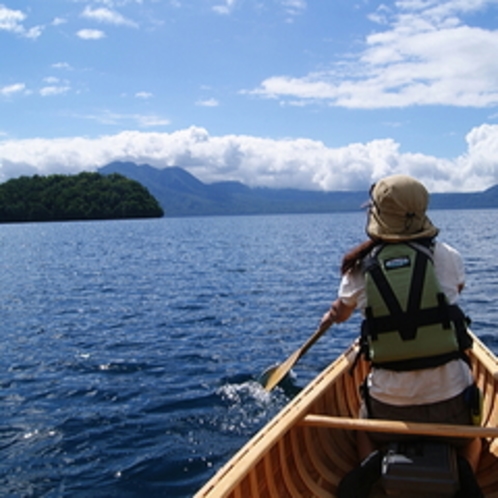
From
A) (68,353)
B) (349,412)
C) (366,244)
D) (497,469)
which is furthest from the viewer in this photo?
(68,353)

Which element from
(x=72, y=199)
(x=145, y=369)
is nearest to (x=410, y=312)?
(x=145, y=369)

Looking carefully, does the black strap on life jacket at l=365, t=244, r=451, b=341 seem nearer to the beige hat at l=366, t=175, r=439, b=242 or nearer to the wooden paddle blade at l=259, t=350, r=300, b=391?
the beige hat at l=366, t=175, r=439, b=242

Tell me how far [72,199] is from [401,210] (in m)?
163

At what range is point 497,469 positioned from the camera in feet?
17.4

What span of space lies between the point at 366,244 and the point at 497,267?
2643 centimetres

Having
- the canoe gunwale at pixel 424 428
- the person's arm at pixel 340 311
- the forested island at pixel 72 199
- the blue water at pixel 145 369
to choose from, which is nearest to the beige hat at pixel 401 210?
the person's arm at pixel 340 311

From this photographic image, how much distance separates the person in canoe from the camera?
419 cm

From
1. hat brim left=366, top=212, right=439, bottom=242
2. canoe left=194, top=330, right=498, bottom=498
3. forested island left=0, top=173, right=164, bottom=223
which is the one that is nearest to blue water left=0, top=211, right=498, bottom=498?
canoe left=194, top=330, right=498, bottom=498

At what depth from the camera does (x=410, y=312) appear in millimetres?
4203

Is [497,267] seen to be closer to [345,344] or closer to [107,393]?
[345,344]

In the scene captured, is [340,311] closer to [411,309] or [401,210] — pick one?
[411,309]

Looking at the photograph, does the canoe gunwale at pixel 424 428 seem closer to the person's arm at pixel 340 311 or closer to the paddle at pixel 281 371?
the person's arm at pixel 340 311

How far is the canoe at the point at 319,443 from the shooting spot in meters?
4.30

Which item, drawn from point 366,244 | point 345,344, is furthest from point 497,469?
point 345,344
